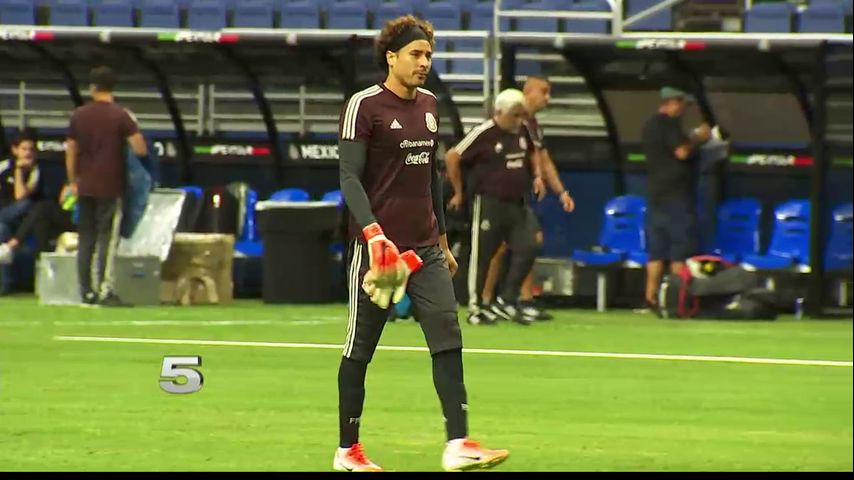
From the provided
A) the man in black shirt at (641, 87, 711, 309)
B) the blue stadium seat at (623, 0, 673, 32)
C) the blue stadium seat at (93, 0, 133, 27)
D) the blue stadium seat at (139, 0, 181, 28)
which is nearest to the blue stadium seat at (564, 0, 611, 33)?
the blue stadium seat at (623, 0, 673, 32)

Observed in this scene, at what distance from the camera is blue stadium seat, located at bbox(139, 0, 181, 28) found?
20688 mm

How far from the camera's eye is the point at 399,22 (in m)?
7.59

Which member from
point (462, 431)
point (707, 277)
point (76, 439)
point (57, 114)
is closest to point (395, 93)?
point (462, 431)

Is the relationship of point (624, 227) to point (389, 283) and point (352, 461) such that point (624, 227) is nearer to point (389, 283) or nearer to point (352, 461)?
point (352, 461)

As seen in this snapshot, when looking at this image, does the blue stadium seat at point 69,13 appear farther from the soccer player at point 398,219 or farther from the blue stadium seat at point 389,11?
the soccer player at point 398,219

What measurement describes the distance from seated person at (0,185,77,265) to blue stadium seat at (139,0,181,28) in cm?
239

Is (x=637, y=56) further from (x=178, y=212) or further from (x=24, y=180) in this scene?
(x=24, y=180)

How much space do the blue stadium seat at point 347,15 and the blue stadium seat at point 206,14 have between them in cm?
111

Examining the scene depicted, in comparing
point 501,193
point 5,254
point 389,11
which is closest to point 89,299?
point 5,254

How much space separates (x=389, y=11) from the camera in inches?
817

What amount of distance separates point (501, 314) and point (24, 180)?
5419mm

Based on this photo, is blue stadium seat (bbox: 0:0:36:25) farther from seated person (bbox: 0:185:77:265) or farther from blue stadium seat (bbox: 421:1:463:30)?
blue stadium seat (bbox: 421:1:463:30)

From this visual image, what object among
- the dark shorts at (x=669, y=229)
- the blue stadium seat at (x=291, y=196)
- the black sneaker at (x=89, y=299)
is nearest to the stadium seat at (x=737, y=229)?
the dark shorts at (x=669, y=229)

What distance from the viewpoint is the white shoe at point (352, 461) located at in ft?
26.0
